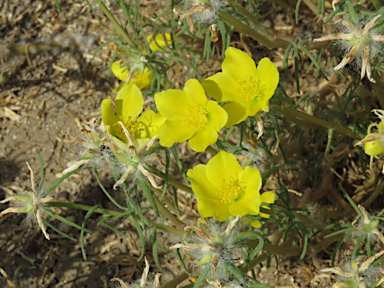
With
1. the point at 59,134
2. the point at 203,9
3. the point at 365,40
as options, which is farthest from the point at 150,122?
the point at 59,134

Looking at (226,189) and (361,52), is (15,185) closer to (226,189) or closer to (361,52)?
(226,189)

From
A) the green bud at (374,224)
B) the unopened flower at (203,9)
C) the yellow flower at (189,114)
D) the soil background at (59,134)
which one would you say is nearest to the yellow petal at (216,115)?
the yellow flower at (189,114)

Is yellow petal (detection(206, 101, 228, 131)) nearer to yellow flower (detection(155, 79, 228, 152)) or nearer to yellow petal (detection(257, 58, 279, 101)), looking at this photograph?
yellow flower (detection(155, 79, 228, 152))

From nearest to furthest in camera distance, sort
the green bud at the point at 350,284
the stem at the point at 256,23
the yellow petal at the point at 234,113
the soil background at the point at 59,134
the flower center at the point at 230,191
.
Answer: the green bud at the point at 350,284, the yellow petal at the point at 234,113, the flower center at the point at 230,191, the stem at the point at 256,23, the soil background at the point at 59,134

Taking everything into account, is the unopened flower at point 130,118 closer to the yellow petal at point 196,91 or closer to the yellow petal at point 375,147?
the yellow petal at point 196,91

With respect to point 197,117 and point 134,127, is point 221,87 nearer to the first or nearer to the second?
point 197,117

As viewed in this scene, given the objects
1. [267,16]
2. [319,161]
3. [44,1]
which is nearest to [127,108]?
[319,161]

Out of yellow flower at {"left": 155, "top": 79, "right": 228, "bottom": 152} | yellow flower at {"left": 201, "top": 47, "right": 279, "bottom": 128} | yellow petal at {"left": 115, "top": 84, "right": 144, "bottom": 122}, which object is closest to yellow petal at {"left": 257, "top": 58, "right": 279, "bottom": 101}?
yellow flower at {"left": 201, "top": 47, "right": 279, "bottom": 128}

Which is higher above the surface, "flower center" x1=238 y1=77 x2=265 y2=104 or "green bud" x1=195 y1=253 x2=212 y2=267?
"flower center" x1=238 y1=77 x2=265 y2=104
